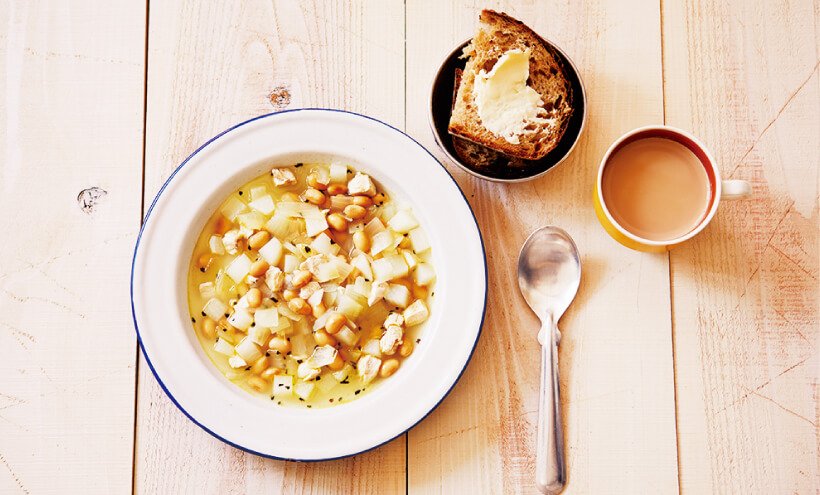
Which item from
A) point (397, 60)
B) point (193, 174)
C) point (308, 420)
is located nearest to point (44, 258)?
point (193, 174)

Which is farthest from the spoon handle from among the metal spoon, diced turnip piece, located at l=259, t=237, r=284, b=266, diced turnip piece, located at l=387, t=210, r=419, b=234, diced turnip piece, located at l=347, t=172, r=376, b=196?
diced turnip piece, located at l=259, t=237, r=284, b=266

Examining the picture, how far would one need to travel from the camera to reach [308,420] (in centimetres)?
121

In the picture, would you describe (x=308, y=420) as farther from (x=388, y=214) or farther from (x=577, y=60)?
(x=577, y=60)

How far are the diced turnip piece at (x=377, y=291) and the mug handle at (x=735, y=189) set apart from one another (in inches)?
26.0

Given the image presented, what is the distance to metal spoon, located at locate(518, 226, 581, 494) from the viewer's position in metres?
1.28

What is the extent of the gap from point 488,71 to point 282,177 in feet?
1.49

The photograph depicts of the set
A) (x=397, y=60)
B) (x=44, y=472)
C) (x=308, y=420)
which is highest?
(x=397, y=60)

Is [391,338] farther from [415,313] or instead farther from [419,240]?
[419,240]

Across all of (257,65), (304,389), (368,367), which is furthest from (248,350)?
(257,65)

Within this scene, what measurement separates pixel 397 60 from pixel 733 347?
932mm

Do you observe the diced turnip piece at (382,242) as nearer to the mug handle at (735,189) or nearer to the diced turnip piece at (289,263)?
the diced turnip piece at (289,263)

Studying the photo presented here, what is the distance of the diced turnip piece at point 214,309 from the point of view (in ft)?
4.14

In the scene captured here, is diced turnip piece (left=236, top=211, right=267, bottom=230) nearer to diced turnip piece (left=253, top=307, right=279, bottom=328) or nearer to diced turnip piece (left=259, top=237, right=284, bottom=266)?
diced turnip piece (left=259, top=237, right=284, bottom=266)

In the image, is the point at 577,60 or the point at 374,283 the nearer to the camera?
the point at 374,283
